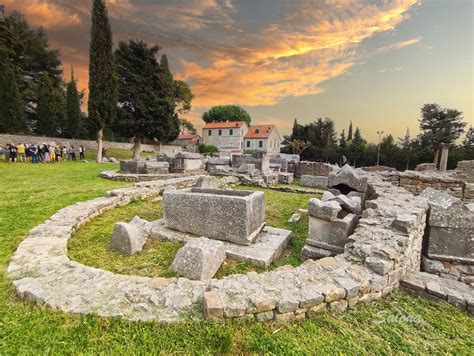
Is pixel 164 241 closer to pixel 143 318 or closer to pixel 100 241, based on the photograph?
pixel 100 241

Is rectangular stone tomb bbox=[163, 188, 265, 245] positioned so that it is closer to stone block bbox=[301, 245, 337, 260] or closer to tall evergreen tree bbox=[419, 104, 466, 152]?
stone block bbox=[301, 245, 337, 260]

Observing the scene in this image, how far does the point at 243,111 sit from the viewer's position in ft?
179

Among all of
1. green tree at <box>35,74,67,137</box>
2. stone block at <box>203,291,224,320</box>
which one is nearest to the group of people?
green tree at <box>35,74,67,137</box>

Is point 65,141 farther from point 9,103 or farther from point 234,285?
point 234,285

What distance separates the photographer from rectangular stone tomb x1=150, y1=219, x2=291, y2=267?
12.3ft

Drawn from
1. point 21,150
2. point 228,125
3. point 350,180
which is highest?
point 228,125

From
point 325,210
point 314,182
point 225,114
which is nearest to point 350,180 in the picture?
point 325,210

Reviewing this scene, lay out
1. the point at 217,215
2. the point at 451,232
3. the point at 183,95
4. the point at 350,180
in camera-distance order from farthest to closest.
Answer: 1. the point at 183,95
2. the point at 350,180
3. the point at 217,215
4. the point at 451,232

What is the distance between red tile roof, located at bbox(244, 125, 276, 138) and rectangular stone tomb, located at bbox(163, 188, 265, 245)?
38.3 metres

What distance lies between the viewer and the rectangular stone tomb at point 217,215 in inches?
164

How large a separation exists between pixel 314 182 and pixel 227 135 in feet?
107

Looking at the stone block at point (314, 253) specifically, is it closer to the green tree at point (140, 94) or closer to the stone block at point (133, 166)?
the stone block at point (133, 166)

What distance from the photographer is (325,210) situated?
4102mm

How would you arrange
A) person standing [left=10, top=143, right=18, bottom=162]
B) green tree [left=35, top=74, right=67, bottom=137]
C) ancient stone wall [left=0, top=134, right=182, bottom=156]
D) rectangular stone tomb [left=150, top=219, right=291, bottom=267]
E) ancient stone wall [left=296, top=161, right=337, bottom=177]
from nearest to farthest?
rectangular stone tomb [left=150, top=219, right=291, bottom=267], ancient stone wall [left=296, top=161, right=337, bottom=177], person standing [left=10, top=143, right=18, bottom=162], ancient stone wall [left=0, top=134, right=182, bottom=156], green tree [left=35, top=74, right=67, bottom=137]
